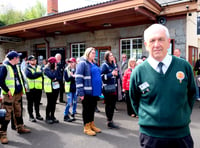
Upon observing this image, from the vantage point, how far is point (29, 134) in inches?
166

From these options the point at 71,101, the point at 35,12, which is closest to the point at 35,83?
the point at 71,101

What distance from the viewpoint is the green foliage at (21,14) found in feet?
116

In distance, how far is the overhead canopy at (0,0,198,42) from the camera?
6.80 metres

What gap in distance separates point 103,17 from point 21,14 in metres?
35.1

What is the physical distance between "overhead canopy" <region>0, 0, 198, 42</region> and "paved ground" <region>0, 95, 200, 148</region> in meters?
4.20

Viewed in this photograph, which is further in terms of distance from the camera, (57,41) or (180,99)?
(57,41)

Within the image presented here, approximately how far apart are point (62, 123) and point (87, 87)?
1710 millimetres

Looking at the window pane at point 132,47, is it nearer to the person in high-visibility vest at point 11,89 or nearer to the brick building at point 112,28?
the brick building at point 112,28

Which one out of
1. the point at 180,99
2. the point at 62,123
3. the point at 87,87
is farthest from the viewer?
the point at 62,123

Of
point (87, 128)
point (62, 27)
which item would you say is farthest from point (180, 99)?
point (62, 27)

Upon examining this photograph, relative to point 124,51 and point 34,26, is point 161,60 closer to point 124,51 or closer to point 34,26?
point 124,51

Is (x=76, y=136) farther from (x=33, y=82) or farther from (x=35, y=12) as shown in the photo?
(x=35, y=12)

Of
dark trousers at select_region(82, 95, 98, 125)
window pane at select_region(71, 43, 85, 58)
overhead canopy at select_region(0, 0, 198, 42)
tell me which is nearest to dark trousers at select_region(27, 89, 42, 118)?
dark trousers at select_region(82, 95, 98, 125)

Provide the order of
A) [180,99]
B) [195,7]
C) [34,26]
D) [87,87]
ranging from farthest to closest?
[34,26]
[195,7]
[87,87]
[180,99]
